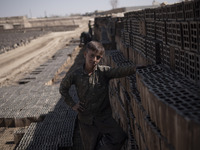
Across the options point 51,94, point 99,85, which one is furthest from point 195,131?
point 51,94

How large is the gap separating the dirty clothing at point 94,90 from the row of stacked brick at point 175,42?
79 centimetres

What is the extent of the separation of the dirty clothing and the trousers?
3cm

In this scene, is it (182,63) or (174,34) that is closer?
(182,63)

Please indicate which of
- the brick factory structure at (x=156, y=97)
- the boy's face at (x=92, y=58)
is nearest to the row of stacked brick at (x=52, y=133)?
the brick factory structure at (x=156, y=97)

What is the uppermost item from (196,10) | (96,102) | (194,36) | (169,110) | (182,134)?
(196,10)

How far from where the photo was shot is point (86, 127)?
3480 millimetres

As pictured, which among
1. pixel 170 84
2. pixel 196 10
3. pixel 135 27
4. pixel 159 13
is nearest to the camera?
pixel 196 10

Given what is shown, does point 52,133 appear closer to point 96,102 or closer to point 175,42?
point 96,102

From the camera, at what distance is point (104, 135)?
349 cm

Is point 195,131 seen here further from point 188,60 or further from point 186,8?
point 186,8

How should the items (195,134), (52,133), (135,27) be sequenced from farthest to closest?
(135,27) < (52,133) < (195,134)

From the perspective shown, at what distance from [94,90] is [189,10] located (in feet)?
5.46

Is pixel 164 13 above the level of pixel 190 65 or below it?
above

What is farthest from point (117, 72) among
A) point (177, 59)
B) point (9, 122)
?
point (9, 122)
